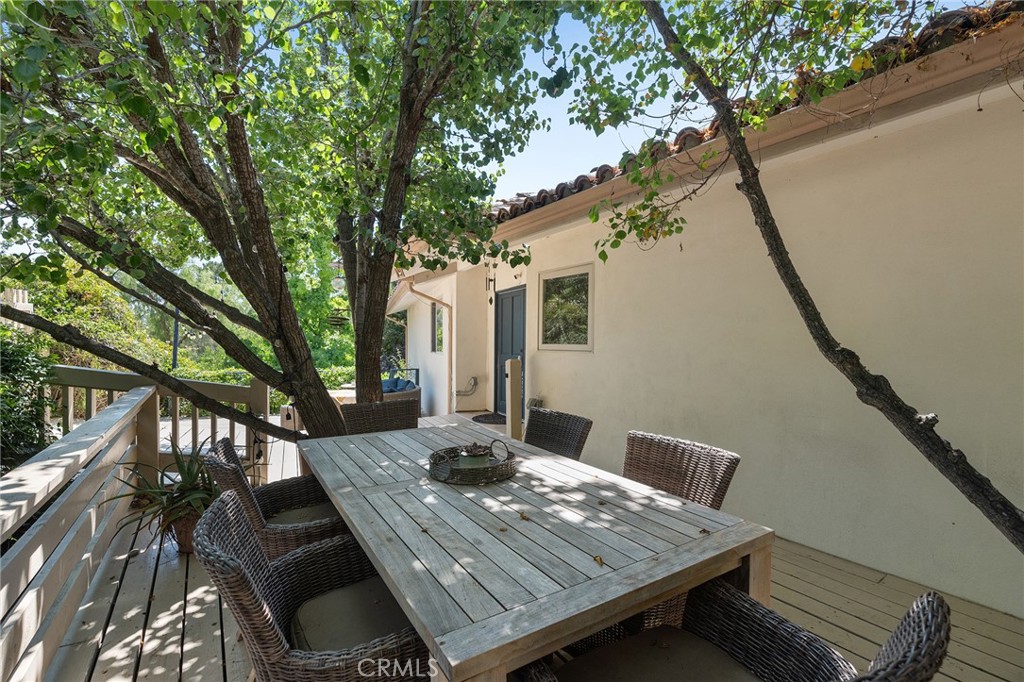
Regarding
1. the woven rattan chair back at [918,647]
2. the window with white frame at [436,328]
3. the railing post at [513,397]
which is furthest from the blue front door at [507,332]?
the woven rattan chair back at [918,647]

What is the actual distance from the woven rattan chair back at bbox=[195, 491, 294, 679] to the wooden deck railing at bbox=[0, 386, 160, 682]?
0.53 m

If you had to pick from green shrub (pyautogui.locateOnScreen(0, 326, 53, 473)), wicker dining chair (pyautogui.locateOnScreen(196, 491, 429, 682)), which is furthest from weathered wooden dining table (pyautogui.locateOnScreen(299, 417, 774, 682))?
green shrub (pyautogui.locateOnScreen(0, 326, 53, 473))

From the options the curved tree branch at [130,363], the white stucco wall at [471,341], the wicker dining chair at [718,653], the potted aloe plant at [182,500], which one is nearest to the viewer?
the wicker dining chair at [718,653]

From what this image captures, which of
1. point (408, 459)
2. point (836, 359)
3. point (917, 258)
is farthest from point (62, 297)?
point (917, 258)

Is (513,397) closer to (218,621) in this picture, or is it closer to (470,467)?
(470,467)

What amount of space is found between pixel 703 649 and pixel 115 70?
9.21ft

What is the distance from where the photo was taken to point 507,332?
23.5ft

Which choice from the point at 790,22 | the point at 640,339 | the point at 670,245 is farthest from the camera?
the point at 640,339

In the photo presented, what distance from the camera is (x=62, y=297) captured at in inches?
254

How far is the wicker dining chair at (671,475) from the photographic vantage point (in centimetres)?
169

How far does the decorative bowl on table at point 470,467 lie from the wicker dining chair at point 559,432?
0.57 meters

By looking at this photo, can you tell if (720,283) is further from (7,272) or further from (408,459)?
(7,272)

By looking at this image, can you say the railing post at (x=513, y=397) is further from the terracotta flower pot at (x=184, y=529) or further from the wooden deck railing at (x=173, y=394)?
the terracotta flower pot at (x=184, y=529)

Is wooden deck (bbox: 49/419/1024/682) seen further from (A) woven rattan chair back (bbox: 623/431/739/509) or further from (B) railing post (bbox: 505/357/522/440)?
(B) railing post (bbox: 505/357/522/440)
